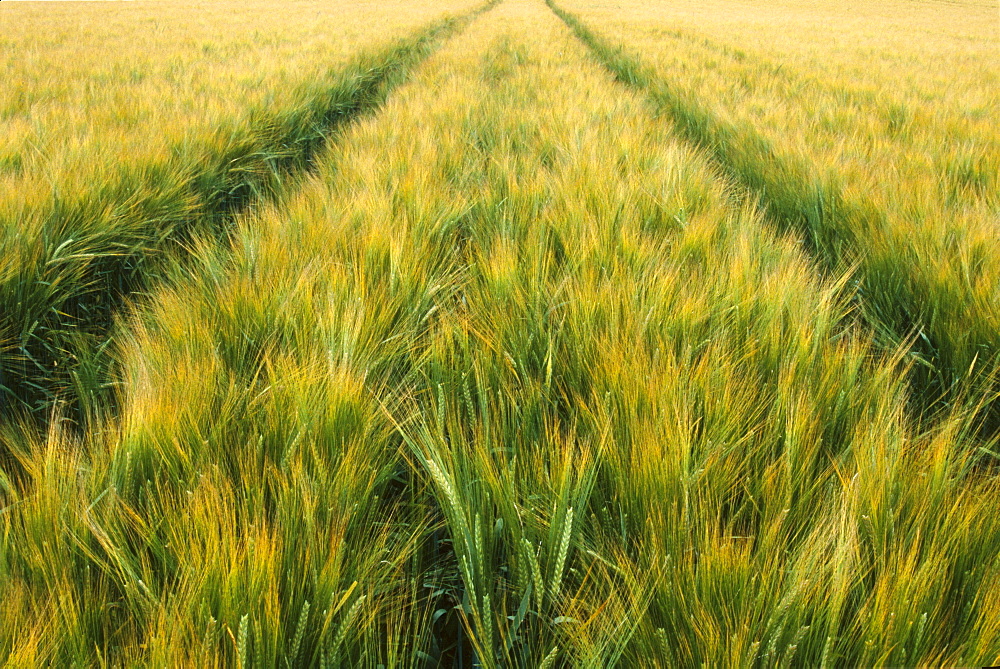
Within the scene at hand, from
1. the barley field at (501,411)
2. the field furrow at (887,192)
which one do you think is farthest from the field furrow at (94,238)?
the field furrow at (887,192)

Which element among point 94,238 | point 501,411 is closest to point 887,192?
point 501,411

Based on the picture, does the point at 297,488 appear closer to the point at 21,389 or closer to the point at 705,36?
the point at 21,389

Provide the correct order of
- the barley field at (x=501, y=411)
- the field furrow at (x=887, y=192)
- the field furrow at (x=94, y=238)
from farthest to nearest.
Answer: the field furrow at (x=94, y=238), the field furrow at (x=887, y=192), the barley field at (x=501, y=411)

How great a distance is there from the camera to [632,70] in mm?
6113

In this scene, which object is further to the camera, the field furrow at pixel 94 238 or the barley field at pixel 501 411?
the field furrow at pixel 94 238

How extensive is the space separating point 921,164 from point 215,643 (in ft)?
9.03

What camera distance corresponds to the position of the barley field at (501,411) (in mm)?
559

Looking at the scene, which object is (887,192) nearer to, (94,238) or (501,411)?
(501,411)

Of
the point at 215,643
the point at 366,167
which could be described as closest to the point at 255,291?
the point at 215,643

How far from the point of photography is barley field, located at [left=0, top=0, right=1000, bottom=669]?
22.0 inches

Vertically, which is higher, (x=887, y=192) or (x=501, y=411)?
(x=887, y=192)

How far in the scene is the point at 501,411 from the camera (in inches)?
35.1

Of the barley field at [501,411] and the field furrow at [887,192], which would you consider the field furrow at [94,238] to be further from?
the field furrow at [887,192]

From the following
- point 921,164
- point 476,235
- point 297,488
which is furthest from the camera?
point 921,164
